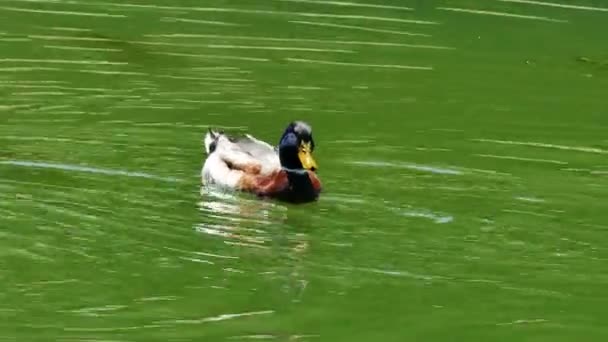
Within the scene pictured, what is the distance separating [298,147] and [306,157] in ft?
0.61

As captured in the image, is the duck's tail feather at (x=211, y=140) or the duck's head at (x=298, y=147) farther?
the duck's tail feather at (x=211, y=140)

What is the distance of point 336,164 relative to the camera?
15.6 metres

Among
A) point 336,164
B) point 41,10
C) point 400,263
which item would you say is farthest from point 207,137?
point 41,10

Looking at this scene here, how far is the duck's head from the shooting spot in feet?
48.0

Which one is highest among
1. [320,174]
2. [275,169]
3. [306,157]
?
[306,157]

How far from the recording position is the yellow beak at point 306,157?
14.5m

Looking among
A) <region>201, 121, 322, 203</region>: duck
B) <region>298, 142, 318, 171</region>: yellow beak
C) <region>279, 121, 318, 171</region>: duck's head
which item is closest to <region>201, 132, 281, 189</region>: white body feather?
<region>201, 121, 322, 203</region>: duck

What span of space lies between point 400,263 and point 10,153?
4086 mm

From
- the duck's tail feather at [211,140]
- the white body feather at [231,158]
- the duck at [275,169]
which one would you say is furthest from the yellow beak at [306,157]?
the duck's tail feather at [211,140]

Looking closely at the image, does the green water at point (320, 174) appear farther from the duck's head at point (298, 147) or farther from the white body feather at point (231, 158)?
the duck's head at point (298, 147)

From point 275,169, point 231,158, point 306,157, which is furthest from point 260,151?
point 306,157

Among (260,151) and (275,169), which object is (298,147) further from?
(260,151)

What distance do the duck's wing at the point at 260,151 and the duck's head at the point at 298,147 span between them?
13 centimetres

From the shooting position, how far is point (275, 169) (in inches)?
582
